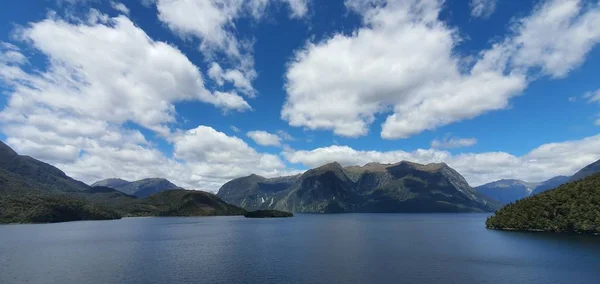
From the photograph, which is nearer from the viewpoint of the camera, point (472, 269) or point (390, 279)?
point (390, 279)

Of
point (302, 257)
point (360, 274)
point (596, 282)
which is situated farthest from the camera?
point (302, 257)

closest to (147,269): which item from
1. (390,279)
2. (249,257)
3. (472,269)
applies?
(249,257)

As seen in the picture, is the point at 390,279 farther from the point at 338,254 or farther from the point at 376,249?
the point at 376,249

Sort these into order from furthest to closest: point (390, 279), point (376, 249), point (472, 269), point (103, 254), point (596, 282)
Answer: point (376, 249)
point (103, 254)
point (472, 269)
point (390, 279)
point (596, 282)

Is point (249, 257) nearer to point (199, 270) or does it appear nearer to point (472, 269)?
point (199, 270)

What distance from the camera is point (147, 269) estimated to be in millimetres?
122438

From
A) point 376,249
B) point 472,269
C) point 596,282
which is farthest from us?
point 376,249

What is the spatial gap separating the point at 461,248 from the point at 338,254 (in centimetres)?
6761

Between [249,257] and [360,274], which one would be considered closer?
[360,274]

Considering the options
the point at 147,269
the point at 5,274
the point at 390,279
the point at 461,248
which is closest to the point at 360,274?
the point at 390,279

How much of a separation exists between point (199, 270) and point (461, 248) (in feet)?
428

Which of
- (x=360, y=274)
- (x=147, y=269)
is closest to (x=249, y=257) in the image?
(x=147, y=269)

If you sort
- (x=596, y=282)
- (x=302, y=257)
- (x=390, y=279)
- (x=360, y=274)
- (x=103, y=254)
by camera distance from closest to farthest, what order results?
1. (x=596, y=282)
2. (x=390, y=279)
3. (x=360, y=274)
4. (x=302, y=257)
5. (x=103, y=254)

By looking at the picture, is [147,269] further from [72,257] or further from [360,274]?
[360,274]
